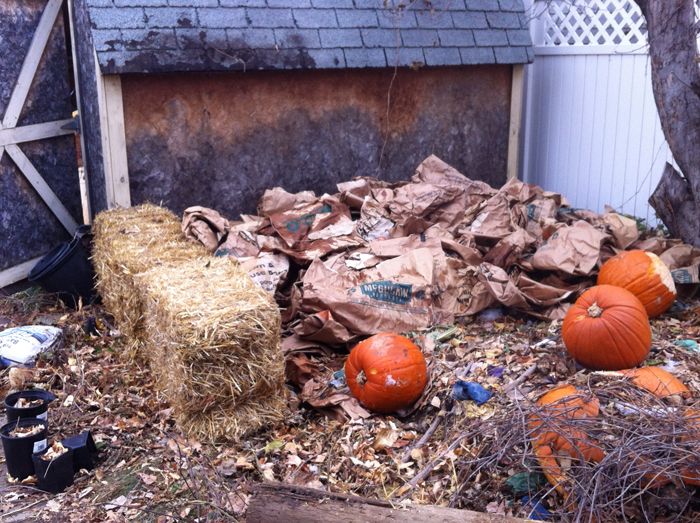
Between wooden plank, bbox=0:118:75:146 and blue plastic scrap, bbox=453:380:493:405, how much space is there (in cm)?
485

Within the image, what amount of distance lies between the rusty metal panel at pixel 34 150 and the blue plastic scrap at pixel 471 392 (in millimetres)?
4756

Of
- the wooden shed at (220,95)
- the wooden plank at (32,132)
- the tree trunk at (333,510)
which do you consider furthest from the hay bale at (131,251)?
the tree trunk at (333,510)

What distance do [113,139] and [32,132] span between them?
118 centimetres

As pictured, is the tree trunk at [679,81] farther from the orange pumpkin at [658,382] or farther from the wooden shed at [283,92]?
the wooden shed at [283,92]

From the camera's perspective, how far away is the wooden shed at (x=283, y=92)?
566 cm

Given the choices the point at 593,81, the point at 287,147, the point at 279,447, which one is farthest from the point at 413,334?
the point at 593,81

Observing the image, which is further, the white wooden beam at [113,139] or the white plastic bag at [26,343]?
the white wooden beam at [113,139]

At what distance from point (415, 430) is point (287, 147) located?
3.79 metres

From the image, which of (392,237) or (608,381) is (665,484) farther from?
(392,237)

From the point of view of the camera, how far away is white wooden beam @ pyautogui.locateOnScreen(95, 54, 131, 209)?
551 centimetres

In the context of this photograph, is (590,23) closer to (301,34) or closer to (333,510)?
(301,34)

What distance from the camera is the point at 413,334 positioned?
4.57m

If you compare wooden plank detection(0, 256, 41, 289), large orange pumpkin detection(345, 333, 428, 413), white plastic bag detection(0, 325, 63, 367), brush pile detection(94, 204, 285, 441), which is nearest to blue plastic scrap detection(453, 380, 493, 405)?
large orange pumpkin detection(345, 333, 428, 413)

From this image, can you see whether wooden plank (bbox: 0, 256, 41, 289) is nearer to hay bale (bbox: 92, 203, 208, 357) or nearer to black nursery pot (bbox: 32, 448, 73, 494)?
hay bale (bbox: 92, 203, 208, 357)
